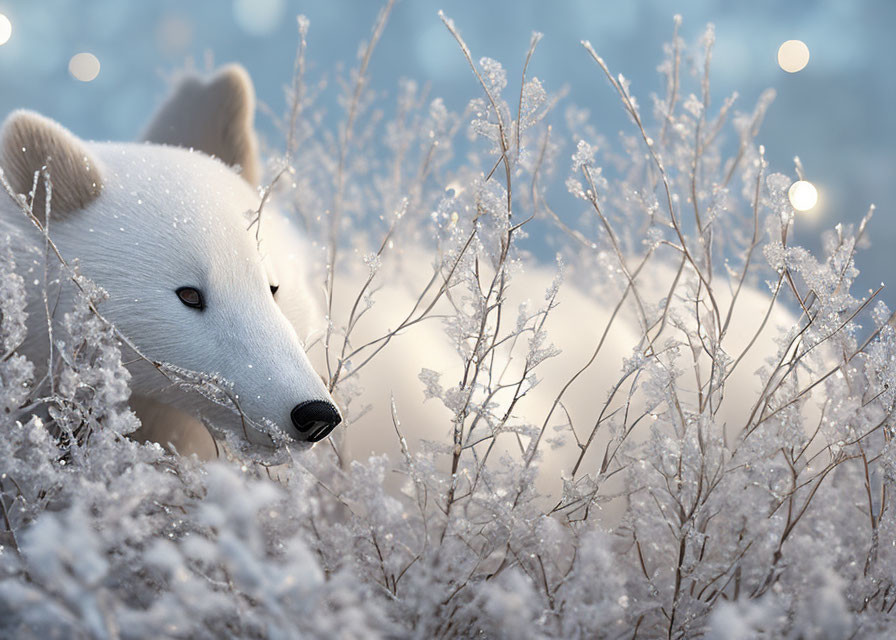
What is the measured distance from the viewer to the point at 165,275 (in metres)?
0.71

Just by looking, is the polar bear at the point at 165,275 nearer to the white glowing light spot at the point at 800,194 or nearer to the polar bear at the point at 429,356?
the polar bear at the point at 429,356

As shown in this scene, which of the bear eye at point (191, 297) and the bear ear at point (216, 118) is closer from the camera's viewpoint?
the bear eye at point (191, 297)

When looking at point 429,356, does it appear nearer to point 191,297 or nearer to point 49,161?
point 191,297

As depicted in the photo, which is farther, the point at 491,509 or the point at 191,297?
the point at 191,297

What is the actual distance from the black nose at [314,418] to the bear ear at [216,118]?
0.42 m

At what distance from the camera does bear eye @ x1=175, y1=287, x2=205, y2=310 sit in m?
0.71

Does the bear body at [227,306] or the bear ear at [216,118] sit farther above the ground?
the bear ear at [216,118]

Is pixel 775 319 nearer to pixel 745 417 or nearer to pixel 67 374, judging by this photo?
pixel 745 417

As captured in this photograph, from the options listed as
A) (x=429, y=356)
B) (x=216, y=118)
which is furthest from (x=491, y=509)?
(x=216, y=118)

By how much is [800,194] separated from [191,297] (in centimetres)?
58

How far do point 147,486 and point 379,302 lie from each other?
0.70 metres

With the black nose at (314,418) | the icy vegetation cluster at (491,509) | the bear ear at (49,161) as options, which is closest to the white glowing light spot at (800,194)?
the icy vegetation cluster at (491,509)

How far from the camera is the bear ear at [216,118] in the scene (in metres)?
0.92

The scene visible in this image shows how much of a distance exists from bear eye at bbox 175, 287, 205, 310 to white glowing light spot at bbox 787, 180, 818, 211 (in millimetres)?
544
